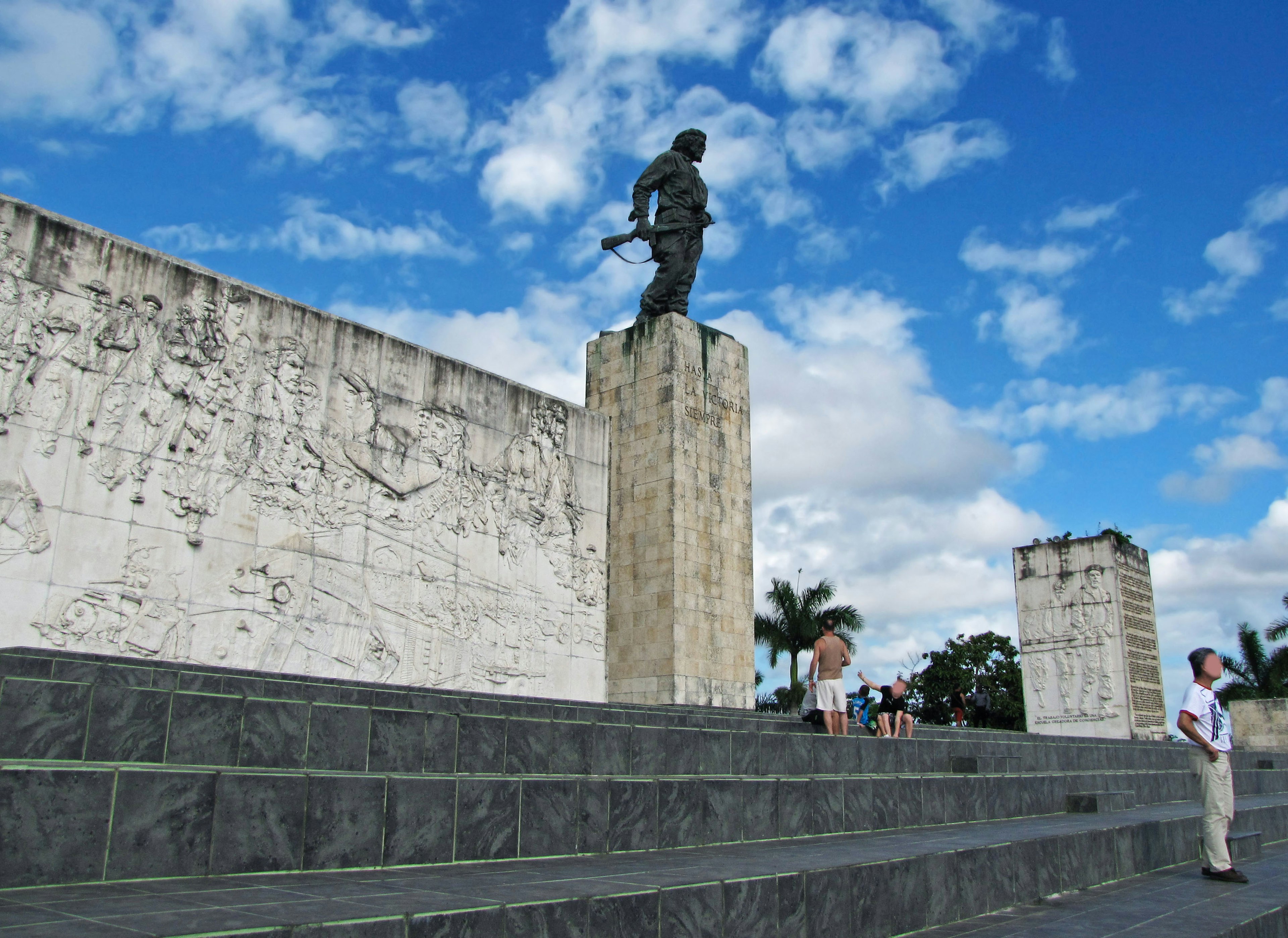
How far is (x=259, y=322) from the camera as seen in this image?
9.88m

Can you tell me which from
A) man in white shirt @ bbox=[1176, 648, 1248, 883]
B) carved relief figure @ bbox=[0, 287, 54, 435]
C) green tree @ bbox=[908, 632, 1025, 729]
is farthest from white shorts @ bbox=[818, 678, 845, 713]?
green tree @ bbox=[908, 632, 1025, 729]

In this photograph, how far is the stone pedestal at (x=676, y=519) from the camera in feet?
42.0

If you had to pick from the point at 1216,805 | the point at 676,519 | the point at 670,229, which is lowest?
the point at 1216,805

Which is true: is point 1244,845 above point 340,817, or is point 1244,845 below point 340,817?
below

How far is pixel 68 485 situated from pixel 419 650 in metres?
3.75

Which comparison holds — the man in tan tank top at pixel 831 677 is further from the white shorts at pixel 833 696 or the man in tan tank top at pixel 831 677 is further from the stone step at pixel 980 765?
the stone step at pixel 980 765

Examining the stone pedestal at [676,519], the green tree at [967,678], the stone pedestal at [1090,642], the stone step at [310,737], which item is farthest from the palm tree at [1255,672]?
the stone step at [310,737]

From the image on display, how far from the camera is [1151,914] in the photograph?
A: 4.62 metres

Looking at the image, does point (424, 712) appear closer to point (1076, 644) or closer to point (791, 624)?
point (1076, 644)

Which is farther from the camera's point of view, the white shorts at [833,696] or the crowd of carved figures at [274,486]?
the white shorts at [833,696]

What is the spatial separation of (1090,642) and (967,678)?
47.0 ft

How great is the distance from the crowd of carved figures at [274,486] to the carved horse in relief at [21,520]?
1 centimetres

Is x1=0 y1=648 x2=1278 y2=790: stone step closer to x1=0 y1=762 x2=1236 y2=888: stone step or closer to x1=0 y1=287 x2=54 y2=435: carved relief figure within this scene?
x1=0 y1=762 x2=1236 y2=888: stone step

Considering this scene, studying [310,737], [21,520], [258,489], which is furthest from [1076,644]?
[310,737]
